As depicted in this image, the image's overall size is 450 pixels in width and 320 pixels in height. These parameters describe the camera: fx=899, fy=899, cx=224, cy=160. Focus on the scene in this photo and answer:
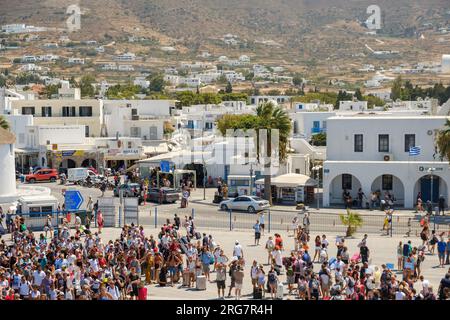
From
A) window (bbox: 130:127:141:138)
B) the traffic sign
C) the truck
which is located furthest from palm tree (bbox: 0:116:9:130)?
the traffic sign

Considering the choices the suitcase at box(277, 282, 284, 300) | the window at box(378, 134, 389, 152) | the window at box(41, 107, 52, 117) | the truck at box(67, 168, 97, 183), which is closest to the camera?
the suitcase at box(277, 282, 284, 300)

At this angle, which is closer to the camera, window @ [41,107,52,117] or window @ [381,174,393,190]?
window @ [381,174,393,190]

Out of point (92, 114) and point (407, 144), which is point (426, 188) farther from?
point (92, 114)

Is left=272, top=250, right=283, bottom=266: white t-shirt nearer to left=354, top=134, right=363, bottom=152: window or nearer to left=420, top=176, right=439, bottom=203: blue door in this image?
left=420, top=176, right=439, bottom=203: blue door

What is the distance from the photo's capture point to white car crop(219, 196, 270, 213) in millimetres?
38500

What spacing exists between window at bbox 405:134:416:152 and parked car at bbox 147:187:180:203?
11.0 m

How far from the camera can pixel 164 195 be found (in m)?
42.1

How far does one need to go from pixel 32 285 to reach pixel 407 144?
25442 mm

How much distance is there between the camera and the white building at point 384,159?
40.3 m

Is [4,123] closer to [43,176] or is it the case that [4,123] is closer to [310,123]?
[43,176]

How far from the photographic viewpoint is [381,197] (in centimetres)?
4109

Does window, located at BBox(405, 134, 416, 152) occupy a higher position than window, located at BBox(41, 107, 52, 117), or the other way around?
window, located at BBox(41, 107, 52, 117)
